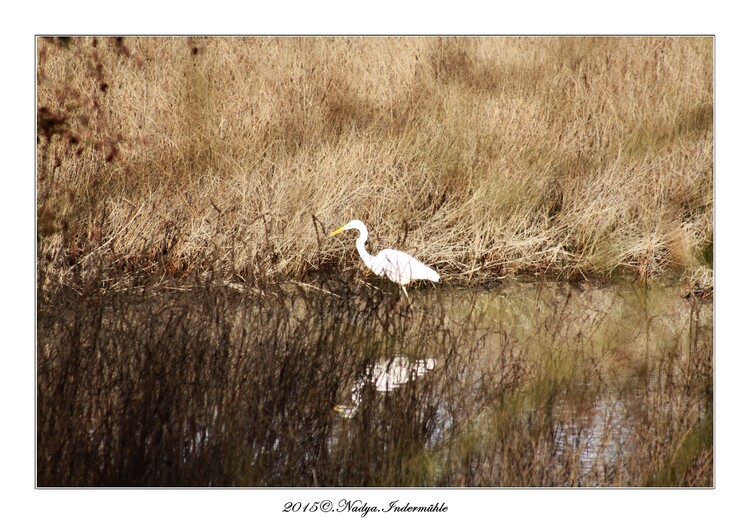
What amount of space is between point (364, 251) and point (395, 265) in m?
0.24

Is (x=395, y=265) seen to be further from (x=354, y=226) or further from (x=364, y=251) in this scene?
(x=354, y=226)

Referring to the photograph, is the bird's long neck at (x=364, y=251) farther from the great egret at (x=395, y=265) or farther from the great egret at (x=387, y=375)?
the great egret at (x=387, y=375)

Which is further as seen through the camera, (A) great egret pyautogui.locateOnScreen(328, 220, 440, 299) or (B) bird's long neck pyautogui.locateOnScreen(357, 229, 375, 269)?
(B) bird's long neck pyautogui.locateOnScreen(357, 229, 375, 269)

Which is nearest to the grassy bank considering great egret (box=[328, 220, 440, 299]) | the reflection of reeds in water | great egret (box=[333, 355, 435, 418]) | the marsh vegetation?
the marsh vegetation

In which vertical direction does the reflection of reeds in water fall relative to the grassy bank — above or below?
below

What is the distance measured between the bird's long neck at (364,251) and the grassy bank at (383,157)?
0.23m

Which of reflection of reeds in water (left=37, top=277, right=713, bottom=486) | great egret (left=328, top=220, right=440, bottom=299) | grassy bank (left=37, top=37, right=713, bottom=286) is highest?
grassy bank (left=37, top=37, right=713, bottom=286)

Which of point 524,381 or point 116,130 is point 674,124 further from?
point 116,130

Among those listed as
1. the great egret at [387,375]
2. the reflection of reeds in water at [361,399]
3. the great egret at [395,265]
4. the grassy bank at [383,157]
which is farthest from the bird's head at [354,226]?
the great egret at [387,375]

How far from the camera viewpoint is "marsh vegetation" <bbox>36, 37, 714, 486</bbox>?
3701 millimetres

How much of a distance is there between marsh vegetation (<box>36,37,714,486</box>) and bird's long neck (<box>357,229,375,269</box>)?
0.67 ft

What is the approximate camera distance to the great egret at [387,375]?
394 centimetres

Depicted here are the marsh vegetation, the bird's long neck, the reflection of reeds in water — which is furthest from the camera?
the bird's long neck

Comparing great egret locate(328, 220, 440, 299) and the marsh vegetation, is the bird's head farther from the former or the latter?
the marsh vegetation
